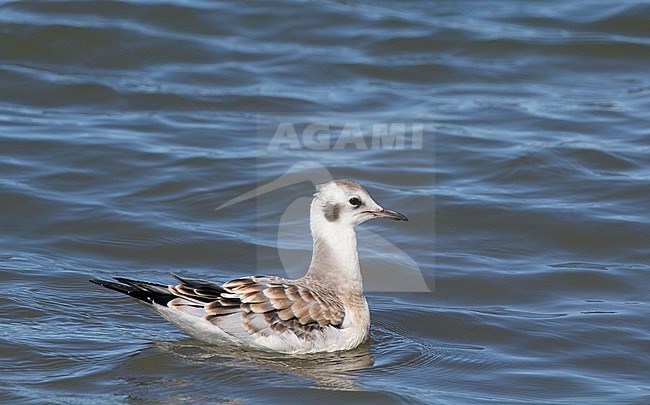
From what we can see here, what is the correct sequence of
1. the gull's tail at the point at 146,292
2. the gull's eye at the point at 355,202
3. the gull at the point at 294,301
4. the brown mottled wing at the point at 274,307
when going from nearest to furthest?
the gull's tail at the point at 146,292, the gull at the point at 294,301, the brown mottled wing at the point at 274,307, the gull's eye at the point at 355,202

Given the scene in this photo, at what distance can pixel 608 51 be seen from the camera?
17.8 meters

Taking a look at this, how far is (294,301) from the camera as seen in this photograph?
8.76m

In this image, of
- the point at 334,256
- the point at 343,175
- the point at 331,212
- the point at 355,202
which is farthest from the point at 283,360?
the point at 343,175

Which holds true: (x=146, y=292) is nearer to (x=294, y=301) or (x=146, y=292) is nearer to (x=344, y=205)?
(x=294, y=301)

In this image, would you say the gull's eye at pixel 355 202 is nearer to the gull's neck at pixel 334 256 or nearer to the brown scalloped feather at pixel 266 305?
the gull's neck at pixel 334 256

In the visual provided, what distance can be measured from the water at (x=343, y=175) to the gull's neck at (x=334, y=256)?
521 mm

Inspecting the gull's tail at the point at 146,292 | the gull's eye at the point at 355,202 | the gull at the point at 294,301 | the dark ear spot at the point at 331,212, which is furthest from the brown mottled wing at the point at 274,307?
the gull's eye at the point at 355,202

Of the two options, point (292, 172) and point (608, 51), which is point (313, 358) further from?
point (608, 51)

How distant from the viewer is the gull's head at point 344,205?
9.32 m

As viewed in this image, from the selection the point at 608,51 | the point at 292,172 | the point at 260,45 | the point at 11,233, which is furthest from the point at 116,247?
the point at 608,51

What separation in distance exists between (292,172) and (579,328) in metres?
4.84

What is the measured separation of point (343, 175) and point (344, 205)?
420 centimetres

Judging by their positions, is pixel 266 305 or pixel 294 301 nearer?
pixel 266 305

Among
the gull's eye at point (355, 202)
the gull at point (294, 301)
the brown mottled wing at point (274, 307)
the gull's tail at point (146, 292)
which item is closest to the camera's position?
the gull's tail at point (146, 292)
